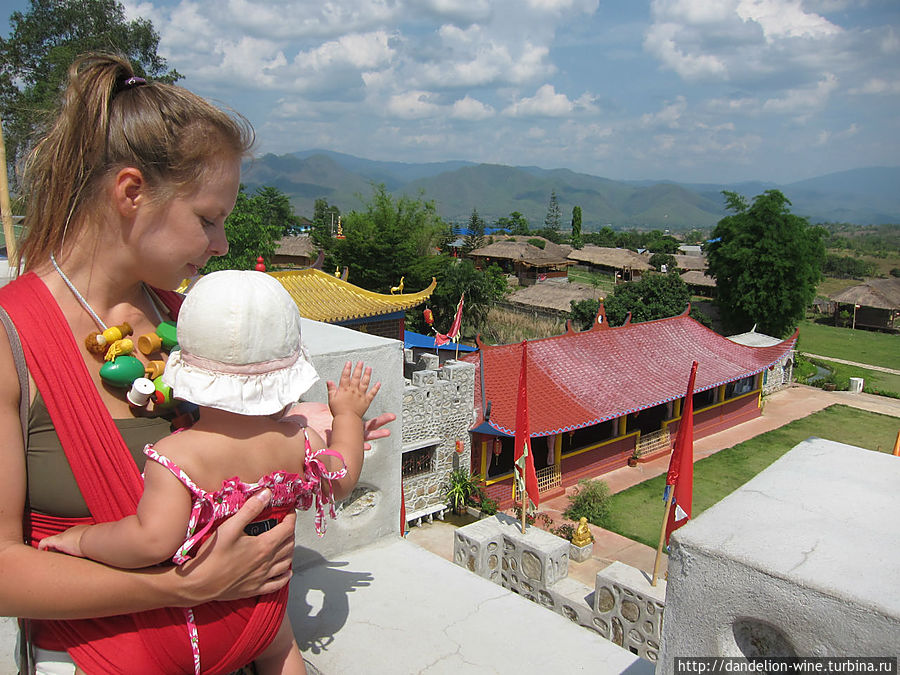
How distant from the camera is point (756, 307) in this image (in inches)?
982

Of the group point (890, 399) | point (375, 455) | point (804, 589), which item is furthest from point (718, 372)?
point (804, 589)

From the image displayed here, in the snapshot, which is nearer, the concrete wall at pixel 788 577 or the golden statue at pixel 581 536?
the concrete wall at pixel 788 577

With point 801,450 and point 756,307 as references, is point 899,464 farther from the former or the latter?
point 756,307

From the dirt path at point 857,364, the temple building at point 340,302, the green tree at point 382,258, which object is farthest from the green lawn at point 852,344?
the temple building at point 340,302

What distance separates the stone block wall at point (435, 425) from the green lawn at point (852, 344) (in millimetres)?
22554

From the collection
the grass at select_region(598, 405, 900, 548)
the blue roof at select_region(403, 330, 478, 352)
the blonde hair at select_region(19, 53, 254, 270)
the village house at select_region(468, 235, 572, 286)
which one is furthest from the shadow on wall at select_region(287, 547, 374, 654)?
the village house at select_region(468, 235, 572, 286)

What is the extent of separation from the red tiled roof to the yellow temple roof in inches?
116

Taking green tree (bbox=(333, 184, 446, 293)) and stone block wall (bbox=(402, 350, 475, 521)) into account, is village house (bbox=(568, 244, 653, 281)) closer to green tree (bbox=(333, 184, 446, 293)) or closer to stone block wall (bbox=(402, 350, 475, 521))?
green tree (bbox=(333, 184, 446, 293))

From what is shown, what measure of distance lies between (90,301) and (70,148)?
0.36m

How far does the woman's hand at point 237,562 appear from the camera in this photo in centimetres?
136

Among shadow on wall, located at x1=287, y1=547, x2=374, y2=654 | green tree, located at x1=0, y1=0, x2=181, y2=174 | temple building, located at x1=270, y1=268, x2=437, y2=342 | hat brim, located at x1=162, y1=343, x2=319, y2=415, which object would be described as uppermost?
green tree, located at x1=0, y1=0, x2=181, y2=174

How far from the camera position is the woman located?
1284 millimetres

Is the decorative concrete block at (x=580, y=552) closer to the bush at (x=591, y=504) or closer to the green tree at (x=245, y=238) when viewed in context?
the bush at (x=591, y=504)

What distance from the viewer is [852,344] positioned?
96.8ft
